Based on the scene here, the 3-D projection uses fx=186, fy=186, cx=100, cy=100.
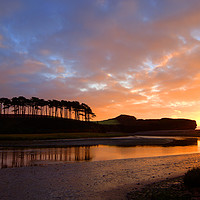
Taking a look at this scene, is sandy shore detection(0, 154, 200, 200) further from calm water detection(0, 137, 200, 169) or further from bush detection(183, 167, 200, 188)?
calm water detection(0, 137, 200, 169)

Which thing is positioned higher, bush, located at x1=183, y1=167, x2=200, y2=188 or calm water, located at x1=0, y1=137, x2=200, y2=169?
bush, located at x1=183, y1=167, x2=200, y2=188

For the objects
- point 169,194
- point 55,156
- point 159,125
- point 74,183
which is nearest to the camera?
point 169,194

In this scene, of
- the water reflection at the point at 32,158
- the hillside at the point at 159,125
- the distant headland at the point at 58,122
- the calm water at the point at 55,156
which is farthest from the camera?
the hillside at the point at 159,125

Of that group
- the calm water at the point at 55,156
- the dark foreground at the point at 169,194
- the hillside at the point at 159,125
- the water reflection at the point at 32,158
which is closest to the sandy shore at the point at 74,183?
the dark foreground at the point at 169,194

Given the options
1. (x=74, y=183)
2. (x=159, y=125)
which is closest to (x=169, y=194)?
(x=74, y=183)

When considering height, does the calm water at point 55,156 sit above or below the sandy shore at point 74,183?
below

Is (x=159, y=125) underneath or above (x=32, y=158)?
above

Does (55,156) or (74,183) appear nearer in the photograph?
(74,183)

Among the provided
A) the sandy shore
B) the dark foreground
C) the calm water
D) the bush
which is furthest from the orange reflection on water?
the bush

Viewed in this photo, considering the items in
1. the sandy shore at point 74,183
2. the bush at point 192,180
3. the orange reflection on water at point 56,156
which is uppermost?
the bush at point 192,180

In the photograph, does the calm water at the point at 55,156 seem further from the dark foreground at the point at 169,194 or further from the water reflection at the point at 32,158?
the dark foreground at the point at 169,194

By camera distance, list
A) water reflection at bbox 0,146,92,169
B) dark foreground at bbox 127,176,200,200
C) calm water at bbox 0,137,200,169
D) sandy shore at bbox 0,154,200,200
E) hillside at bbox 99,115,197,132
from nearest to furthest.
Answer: dark foreground at bbox 127,176,200,200 → sandy shore at bbox 0,154,200,200 → water reflection at bbox 0,146,92,169 → calm water at bbox 0,137,200,169 → hillside at bbox 99,115,197,132

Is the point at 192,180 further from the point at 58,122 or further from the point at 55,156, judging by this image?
the point at 58,122

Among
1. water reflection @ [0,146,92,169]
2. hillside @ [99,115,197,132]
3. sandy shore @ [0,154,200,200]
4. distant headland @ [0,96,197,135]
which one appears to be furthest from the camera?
hillside @ [99,115,197,132]
